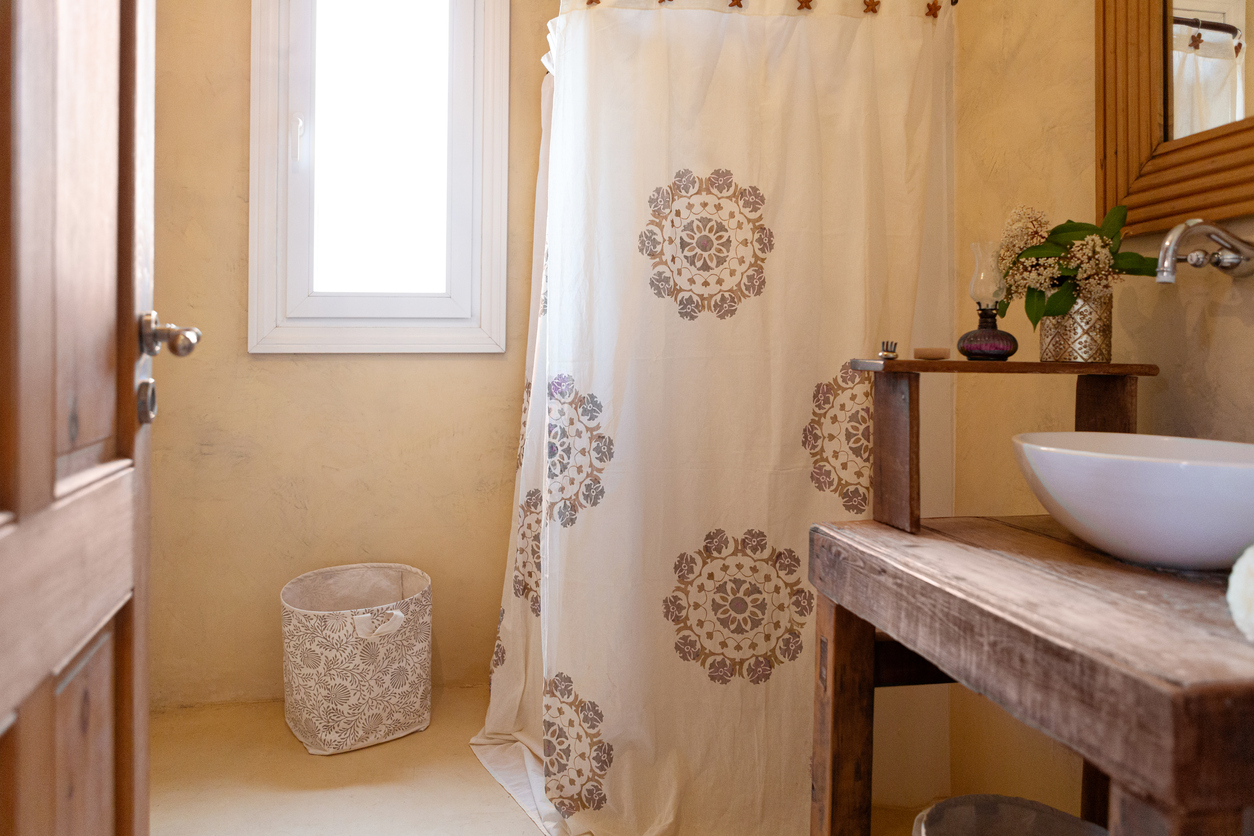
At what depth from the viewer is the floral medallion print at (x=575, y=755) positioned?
143cm

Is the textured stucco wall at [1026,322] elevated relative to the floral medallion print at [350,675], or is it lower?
elevated

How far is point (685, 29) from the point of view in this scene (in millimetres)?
1430

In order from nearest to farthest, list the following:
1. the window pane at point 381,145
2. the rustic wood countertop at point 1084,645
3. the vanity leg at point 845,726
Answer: the rustic wood countertop at point 1084,645 → the vanity leg at point 845,726 → the window pane at point 381,145

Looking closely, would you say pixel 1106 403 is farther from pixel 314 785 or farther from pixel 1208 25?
pixel 314 785

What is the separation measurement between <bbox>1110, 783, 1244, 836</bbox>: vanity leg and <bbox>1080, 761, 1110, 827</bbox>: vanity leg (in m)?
0.68

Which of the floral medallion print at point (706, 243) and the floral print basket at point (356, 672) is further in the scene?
the floral print basket at point (356, 672)

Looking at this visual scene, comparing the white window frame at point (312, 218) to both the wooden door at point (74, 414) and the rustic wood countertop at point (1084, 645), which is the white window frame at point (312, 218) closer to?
the wooden door at point (74, 414)

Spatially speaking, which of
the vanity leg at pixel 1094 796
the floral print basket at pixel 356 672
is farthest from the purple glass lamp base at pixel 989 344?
the floral print basket at pixel 356 672

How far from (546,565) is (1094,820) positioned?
973mm

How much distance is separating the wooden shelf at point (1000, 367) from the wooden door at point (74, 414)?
2.72 ft

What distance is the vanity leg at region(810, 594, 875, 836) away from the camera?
0.93 m

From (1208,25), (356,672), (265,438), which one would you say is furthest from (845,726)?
(265,438)

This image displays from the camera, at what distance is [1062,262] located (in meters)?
1.03

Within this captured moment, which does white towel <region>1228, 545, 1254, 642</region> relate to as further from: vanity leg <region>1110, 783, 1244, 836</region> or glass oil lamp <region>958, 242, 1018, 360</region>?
glass oil lamp <region>958, 242, 1018, 360</region>
